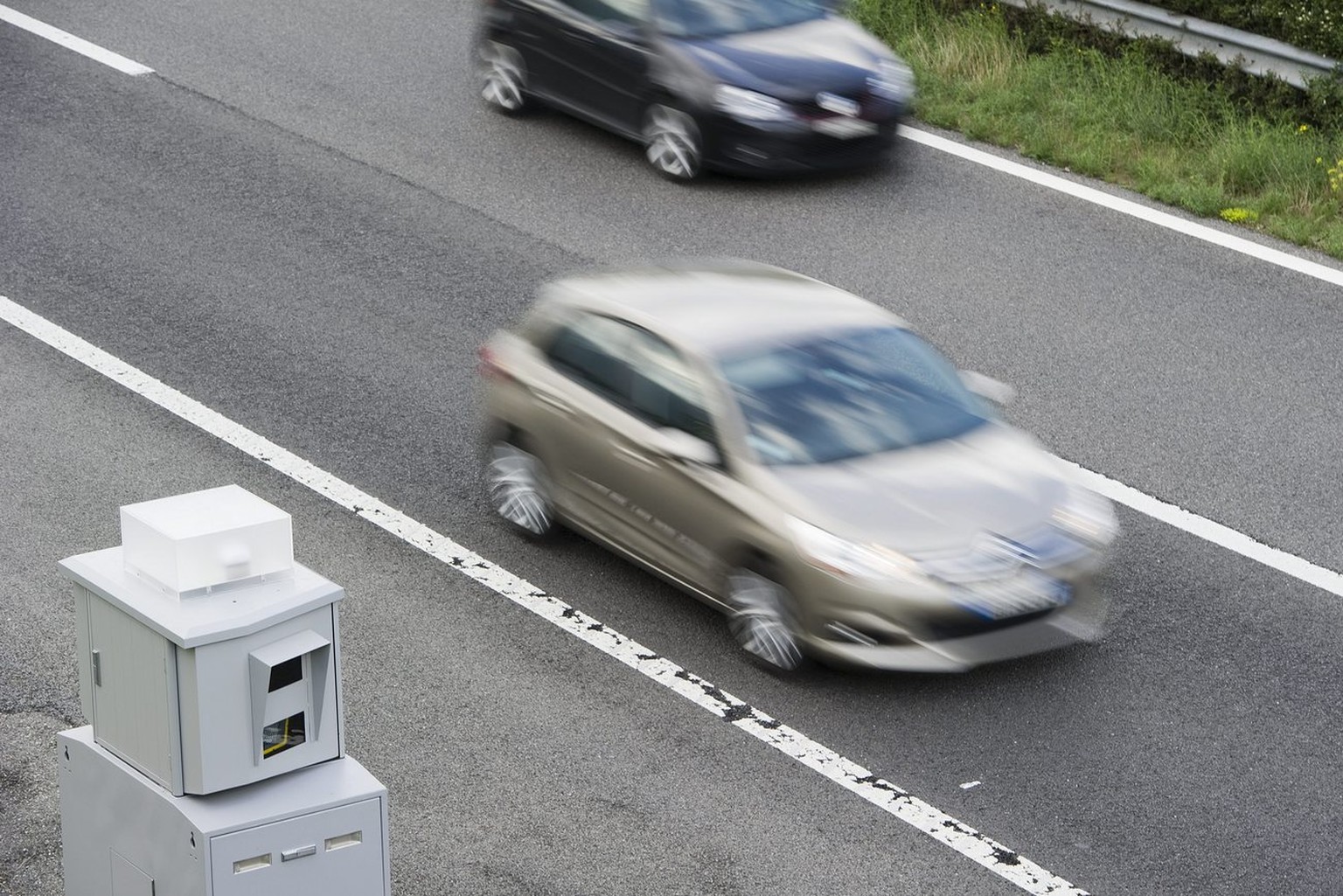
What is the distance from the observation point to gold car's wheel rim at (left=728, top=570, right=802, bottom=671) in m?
8.73

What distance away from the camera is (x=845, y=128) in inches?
565

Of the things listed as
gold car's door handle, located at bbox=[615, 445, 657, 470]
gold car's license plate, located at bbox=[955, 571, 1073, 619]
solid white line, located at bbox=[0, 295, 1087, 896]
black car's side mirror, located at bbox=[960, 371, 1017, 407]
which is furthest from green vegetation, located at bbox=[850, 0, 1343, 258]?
solid white line, located at bbox=[0, 295, 1087, 896]

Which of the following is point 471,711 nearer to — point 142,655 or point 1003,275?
point 142,655

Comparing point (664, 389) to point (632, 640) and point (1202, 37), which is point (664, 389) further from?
point (1202, 37)

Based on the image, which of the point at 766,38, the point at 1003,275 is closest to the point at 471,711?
the point at 1003,275

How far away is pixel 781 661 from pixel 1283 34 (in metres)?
8.36

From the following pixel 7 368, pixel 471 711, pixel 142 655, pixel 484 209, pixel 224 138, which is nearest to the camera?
pixel 142 655

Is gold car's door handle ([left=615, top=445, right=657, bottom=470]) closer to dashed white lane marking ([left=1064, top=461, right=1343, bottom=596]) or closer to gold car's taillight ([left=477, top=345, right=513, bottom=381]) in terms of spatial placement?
gold car's taillight ([left=477, top=345, right=513, bottom=381])

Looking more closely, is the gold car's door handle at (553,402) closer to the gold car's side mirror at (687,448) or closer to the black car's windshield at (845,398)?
the gold car's side mirror at (687,448)

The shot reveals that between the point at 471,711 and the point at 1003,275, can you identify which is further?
the point at 1003,275

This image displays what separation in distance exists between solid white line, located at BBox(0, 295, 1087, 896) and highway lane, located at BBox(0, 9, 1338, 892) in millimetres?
105

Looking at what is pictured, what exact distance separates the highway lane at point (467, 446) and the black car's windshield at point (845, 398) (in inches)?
43.1

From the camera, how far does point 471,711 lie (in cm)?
853

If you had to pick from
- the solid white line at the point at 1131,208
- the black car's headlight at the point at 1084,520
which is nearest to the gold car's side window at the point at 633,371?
the black car's headlight at the point at 1084,520
